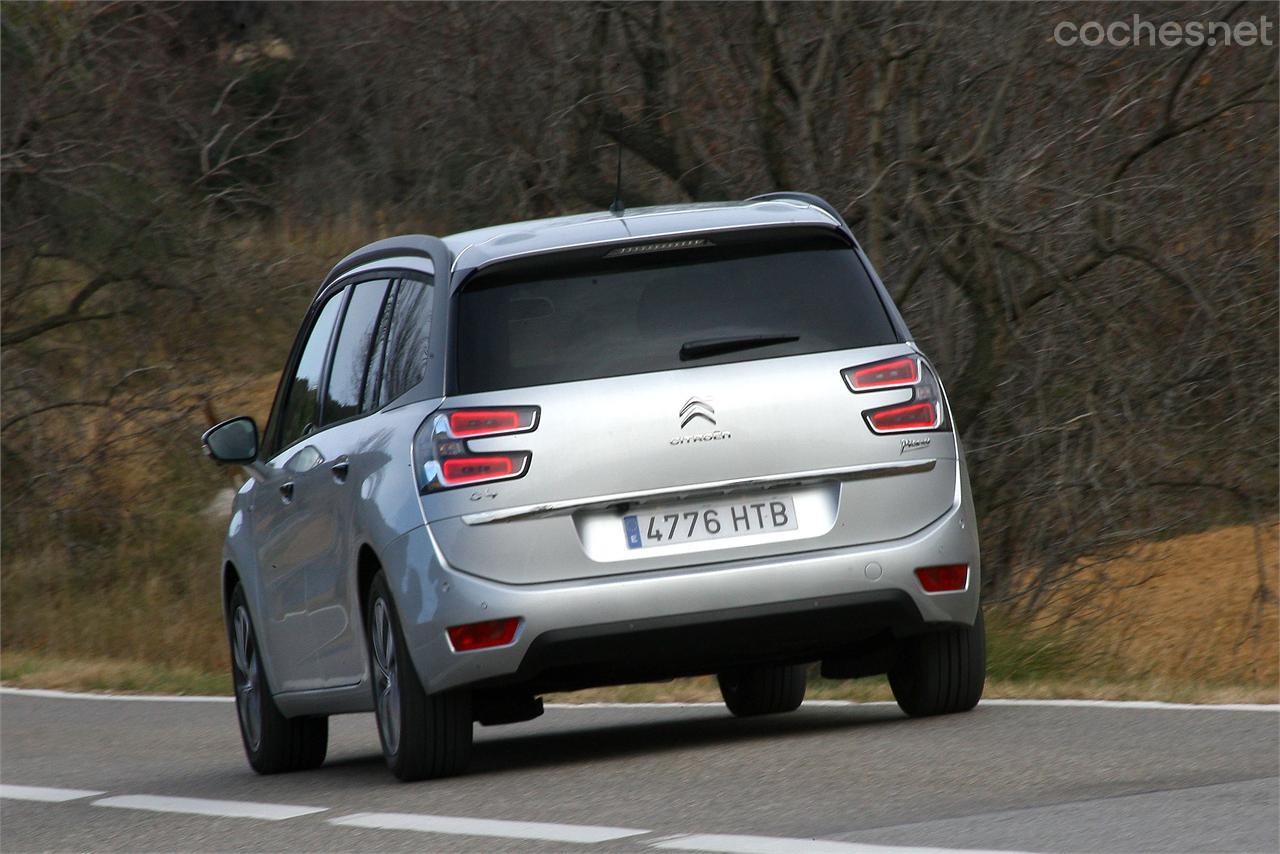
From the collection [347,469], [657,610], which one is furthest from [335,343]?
[657,610]

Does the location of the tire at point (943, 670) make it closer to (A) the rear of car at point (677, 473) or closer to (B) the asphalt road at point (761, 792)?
(B) the asphalt road at point (761, 792)

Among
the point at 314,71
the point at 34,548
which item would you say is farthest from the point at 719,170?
the point at 34,548

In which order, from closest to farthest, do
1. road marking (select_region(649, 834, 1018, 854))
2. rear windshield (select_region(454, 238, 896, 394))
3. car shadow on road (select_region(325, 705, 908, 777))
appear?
1. road marking (select_region(649, 834, 1018, 854))
2. rear windshield (select_region(454, 238, 896, 394))
3. car shadow on road (select_region(325, 705, 908, 777))

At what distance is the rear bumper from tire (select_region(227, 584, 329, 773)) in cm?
207

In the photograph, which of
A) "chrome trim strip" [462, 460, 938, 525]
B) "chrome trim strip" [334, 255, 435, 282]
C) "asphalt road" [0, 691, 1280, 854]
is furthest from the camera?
"chrome trim strip" [334, 255, 435, 282]

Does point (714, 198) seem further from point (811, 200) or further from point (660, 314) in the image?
point (660, 314)

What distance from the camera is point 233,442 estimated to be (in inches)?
362

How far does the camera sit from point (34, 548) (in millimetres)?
24406

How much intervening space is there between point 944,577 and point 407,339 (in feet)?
6.70

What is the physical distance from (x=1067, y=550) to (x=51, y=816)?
896 cm

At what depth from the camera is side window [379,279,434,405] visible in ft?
25.7

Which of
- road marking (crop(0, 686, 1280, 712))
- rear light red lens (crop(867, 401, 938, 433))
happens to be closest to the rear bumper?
rear light red lens (crop(867, 401, 938, 433))

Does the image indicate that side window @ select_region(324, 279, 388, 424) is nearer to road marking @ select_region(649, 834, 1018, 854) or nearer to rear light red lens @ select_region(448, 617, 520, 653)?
rear light red lens @ select_region(448, 617, 520, 653)

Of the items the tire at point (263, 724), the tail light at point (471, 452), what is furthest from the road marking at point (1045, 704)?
the tail light at point (471, 452)
